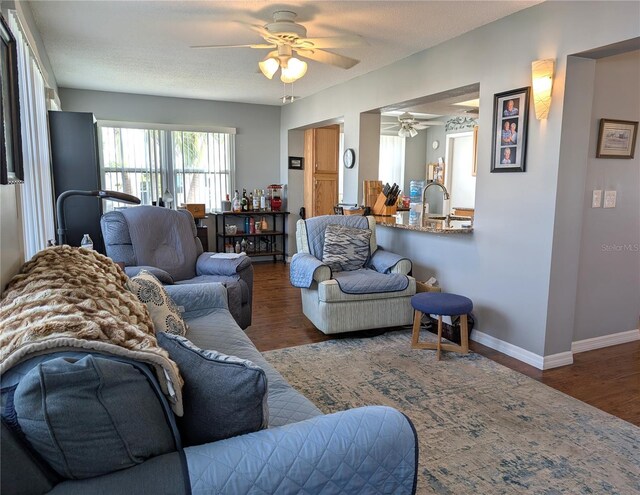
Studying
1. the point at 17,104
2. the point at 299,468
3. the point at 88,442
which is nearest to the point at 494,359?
the point at 299,468

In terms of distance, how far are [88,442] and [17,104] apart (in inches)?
64.6

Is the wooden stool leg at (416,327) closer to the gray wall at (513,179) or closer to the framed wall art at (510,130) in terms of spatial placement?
the gray wall at (513,179)

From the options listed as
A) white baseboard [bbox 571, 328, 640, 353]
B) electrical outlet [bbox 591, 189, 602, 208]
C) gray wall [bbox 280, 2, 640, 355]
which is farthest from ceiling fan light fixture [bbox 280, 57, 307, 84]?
white baseboard [bbox 571, 328, 640, 353]

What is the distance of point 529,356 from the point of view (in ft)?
10.3

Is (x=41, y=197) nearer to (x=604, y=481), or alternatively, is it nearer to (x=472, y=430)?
(x=472, y=430)

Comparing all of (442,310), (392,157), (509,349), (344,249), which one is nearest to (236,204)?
(344,249)

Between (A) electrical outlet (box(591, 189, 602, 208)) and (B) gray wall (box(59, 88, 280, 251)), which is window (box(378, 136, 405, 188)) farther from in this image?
(A) electrical outlet (box(591, 189, 602, 208))

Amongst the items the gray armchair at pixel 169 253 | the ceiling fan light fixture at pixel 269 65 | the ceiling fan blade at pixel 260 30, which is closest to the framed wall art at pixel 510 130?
the ceiling fan light fixture at pixel 269 65

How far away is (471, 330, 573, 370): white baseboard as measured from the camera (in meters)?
3.05

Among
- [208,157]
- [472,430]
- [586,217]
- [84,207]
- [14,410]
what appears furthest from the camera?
[208,157]

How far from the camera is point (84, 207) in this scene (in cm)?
398

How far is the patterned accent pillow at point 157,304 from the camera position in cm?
204

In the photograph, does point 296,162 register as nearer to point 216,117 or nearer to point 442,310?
point 216,117

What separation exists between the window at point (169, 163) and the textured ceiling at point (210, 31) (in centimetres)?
112
